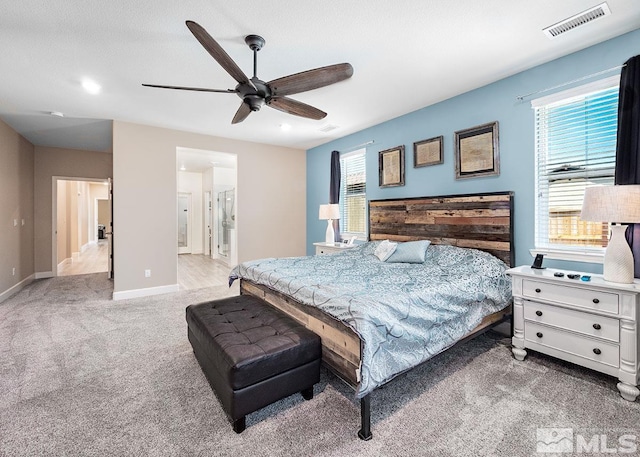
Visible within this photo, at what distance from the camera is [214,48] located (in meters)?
1.90

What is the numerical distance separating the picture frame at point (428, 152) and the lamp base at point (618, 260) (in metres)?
1.91

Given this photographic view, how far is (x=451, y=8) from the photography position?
2104 millimetres

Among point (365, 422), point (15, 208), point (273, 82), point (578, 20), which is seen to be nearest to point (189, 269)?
point (15, 208)

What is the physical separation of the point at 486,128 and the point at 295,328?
9.73 ft

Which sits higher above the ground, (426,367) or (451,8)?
(451,8)

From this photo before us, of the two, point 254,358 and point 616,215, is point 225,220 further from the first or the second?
point 616,215

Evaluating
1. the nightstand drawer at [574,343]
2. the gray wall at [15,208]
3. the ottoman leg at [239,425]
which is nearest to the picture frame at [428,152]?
the nightstand drawer at [574,343]

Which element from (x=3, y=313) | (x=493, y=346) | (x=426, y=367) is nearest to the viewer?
(x=426, y=367)

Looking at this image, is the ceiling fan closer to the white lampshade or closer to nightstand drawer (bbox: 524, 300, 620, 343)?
nightstand drawer (bbox: 524, 300, 620, 343)

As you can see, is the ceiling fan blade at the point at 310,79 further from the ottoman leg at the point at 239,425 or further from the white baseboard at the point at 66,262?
the white baseboard at the point at 66,262

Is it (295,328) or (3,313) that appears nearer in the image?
(295,328)

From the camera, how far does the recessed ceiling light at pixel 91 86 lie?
10.3 feet

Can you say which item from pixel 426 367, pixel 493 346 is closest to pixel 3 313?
pixel 426 367

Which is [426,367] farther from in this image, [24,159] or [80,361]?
[24,159]
